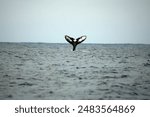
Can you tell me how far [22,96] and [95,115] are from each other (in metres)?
6.09

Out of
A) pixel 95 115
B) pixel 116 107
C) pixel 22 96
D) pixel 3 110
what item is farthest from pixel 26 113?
pixel 22 96

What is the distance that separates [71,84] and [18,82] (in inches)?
148

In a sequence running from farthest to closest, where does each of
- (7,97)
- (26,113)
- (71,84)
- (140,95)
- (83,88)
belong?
1. (71,84)
2. (83,88)
3. (140,95)
4. (7,97)
5. (26,113)

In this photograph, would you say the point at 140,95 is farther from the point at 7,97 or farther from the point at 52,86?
the point at 7,97

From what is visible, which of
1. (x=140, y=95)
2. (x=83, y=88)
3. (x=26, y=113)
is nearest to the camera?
(x=26, y=113)

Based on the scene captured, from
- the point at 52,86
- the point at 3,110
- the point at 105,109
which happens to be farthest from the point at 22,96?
the point at 105,109

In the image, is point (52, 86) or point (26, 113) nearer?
point (26, 113)

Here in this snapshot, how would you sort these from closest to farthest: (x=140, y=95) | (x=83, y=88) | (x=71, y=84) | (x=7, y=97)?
(x=7, y=97) → (x=140, y=95) → (x=83, y=88) → (x=71, y=84)

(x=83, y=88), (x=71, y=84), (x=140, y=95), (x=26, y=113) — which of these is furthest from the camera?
(x=71, y=84)

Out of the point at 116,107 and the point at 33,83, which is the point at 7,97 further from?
the point at 116,107

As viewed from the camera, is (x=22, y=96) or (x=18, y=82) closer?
(x=22, y=96)

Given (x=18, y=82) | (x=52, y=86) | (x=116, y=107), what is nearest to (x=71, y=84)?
(x=52, y=86)

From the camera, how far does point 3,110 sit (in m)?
10.2

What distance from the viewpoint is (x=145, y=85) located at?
63.8ft
